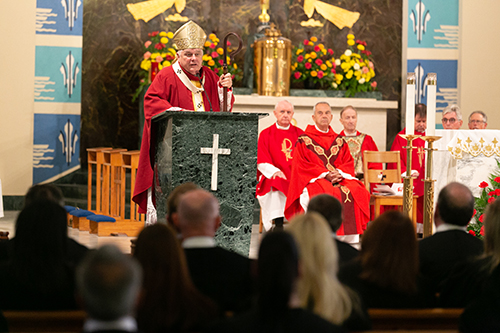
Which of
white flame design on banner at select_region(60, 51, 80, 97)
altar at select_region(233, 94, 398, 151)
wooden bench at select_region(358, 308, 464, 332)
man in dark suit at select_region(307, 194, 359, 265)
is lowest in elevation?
wooden bench at select_region(358, 308, 464, 332)

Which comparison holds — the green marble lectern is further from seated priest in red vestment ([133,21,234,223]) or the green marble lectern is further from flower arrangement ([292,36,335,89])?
flower arrangement ([292,36,335,89])

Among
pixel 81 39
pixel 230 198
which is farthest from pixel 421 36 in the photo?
pixel 230 198

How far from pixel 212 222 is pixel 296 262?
2.43 feet

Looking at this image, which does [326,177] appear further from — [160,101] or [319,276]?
[319,276]

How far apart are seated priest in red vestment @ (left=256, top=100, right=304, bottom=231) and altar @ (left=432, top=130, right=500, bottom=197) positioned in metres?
1.93

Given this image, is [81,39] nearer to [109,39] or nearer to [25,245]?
[109,39]

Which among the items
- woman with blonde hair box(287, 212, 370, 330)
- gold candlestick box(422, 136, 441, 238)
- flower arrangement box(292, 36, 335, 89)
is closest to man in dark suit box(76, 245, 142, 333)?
woman with blonde hair box(287, 212, 370, 330)

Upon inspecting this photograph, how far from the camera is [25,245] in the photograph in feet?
8.20

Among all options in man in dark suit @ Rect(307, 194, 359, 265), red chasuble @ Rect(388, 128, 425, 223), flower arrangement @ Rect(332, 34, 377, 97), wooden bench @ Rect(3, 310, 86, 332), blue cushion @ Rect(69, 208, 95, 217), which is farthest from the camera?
flower arrangement @ Rect(332, 34, 377, 97)

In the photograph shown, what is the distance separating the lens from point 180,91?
5.56 meters

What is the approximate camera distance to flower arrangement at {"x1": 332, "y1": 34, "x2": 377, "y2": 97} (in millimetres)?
9773

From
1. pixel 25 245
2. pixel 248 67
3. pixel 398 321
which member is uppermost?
pixel 248 67

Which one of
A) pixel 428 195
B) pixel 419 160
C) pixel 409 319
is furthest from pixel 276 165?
pixel 409 319

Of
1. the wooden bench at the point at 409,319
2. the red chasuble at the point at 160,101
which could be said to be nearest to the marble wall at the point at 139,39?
the red chasuble at the point at 160,101
